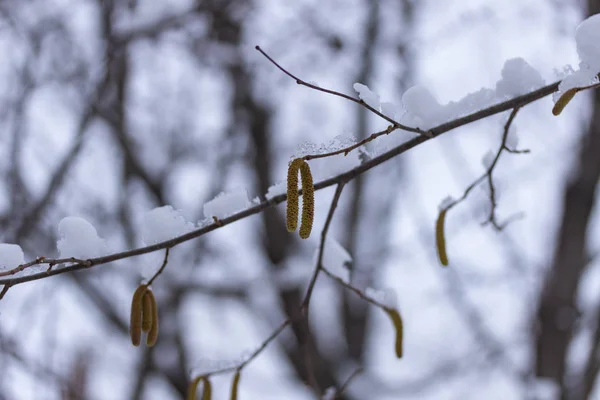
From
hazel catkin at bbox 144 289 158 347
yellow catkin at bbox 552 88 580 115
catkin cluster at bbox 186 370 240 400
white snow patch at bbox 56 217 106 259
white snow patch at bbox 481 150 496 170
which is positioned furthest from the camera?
white snow patch at bbox 481 150 496 170

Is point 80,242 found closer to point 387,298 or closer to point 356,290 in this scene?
point 356,290

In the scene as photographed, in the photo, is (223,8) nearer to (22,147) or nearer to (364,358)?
(22,147)

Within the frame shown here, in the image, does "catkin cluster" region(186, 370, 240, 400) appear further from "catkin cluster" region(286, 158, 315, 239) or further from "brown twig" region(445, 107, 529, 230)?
"brown twig" region(445, 107, 529, 230)

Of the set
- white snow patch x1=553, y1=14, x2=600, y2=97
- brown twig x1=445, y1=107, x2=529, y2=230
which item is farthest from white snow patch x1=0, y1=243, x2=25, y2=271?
white snow patch x1=553, y1=14, x2=600, y2=97

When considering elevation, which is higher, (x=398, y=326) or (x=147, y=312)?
(x=147, y=312)

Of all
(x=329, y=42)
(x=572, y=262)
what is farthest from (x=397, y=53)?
(x=572, y=262)

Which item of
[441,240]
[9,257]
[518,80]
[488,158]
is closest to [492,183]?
[488,158]

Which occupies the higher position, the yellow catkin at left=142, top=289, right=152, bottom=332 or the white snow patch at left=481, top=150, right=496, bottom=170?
the white snow patch at left=481, top=150, right=496, bottom=170
